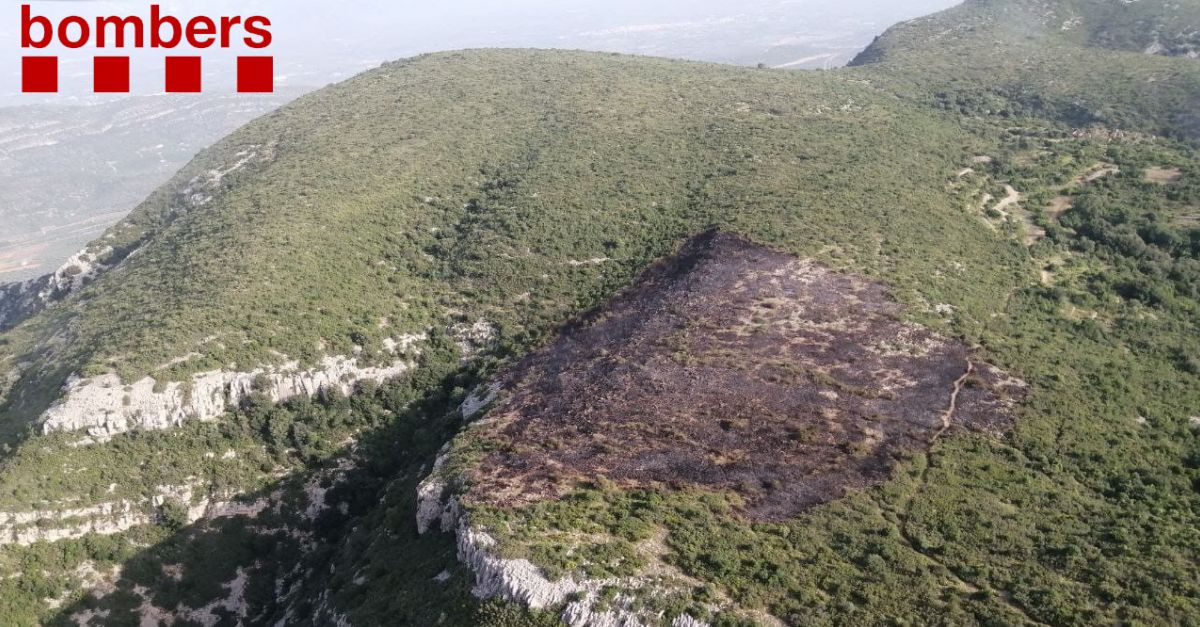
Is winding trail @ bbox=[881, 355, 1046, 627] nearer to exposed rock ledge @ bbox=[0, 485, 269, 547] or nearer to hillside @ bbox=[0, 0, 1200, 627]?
hillside @ bbox=[0, 0, 1200, 627]

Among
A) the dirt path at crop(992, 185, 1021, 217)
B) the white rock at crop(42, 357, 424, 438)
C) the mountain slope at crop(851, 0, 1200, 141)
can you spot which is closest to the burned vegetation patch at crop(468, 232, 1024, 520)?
Result: the white rock at crop(42, 357, 424, 438)

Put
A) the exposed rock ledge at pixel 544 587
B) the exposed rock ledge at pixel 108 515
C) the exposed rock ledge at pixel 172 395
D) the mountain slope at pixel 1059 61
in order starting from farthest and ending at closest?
the mountain slope at pixel 1059 61, the exposed rock ledge at pixel 172 395, the exposed rock ledge at pixel 108 515, the exposed rock ledge at pixel 544 587

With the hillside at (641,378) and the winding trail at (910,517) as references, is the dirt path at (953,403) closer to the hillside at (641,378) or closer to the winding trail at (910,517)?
the winding trail at (910,517)

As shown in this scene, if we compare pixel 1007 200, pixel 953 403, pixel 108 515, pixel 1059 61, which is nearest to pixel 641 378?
pixel 953 403

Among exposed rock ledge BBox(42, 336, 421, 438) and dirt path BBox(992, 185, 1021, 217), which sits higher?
dirt path BBox(992, 185, 1021, 217)

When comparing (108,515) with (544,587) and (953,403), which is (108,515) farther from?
(953,403)

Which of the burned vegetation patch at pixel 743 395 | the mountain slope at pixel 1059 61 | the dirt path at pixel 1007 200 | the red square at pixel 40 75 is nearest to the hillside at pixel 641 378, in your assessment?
the burned vegetation patch at pixel 743 395
